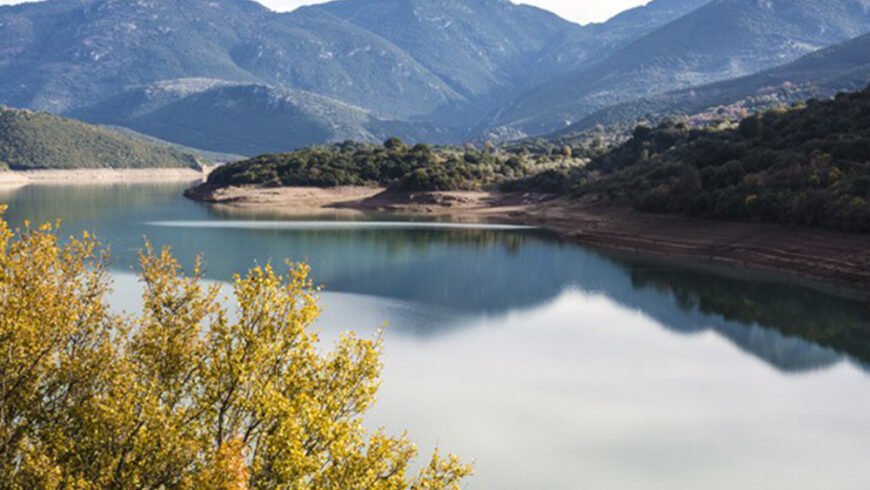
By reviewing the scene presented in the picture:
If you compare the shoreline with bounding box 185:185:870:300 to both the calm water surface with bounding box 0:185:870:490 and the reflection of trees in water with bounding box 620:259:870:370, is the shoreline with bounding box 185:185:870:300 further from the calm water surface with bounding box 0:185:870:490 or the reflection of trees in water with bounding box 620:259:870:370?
the calm water surface with bounding box 0:185:870:490

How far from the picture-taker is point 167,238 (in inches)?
2840

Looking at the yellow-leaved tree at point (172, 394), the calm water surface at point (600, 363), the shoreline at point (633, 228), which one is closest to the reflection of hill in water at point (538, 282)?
the calm water surface at point (600, 363)

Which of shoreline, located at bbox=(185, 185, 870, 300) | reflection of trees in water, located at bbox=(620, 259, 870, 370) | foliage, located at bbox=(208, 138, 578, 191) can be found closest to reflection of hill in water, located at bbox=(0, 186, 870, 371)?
reflection of trees in water, located at bbox=(620, 259, 870, 370)

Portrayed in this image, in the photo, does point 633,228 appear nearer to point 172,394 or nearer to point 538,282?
point 538,282

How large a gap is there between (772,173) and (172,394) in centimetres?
6629

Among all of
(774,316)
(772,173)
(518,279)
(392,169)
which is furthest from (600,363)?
(392,169)

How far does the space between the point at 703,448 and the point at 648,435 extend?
1.67 m

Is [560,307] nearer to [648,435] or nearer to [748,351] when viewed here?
[748,351]

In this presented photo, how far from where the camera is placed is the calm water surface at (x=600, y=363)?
22.6 metres

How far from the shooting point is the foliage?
119562mm

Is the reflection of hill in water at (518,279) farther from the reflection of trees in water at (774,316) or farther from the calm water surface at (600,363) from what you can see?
the calm water surface at (600,363)

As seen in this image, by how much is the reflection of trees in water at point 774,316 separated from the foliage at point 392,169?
213ft

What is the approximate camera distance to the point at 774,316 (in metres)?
43.4

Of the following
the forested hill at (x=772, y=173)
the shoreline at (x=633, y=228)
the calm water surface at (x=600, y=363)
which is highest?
the forested hill at (x=772, y=173)
